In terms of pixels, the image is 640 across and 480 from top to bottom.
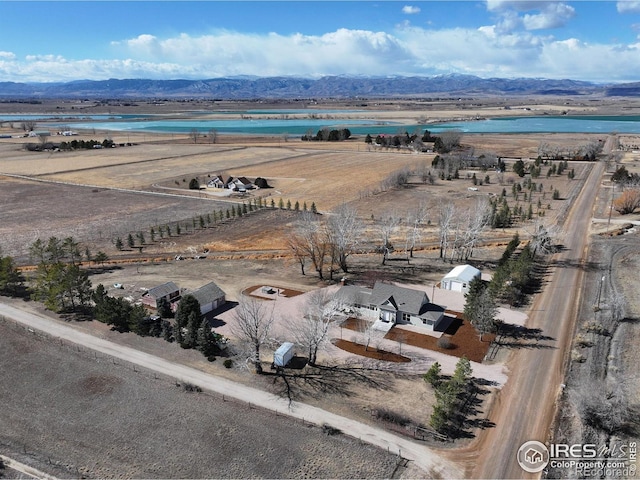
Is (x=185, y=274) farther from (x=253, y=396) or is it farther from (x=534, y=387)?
(x=534, y=387)

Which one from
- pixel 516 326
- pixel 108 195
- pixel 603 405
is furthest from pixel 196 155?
pixel 603 405

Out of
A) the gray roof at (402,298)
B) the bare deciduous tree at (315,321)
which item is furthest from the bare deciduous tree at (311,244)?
the gray roof at (402,298)

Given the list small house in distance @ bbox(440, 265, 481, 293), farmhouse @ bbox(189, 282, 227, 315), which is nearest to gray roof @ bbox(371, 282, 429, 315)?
small house in distance @ bbox(440, 265, 481, 293)

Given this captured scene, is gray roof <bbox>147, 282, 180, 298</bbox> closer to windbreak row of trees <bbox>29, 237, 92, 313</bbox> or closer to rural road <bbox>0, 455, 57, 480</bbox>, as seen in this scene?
windbreak row of trees <bbox>29, 237, 92, 313</bbox>

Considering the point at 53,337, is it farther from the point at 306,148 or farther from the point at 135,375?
the point at 306,148

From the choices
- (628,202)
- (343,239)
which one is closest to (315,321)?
(343,239)

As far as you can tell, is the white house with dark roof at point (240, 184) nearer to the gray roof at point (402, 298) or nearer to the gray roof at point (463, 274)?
the gray roof at point (463, 274)
